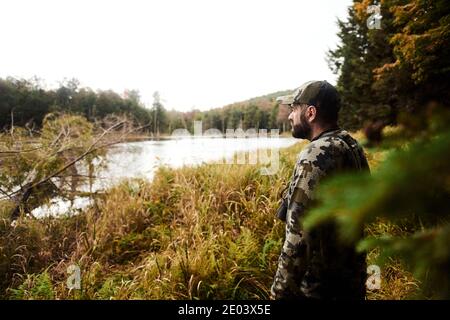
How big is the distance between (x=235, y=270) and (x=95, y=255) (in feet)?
7.36

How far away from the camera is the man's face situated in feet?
7.29

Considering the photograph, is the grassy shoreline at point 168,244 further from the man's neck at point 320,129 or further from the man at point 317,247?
the man's neck at point 320,129

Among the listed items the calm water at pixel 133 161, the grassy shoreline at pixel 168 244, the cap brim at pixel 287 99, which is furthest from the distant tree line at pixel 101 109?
the cap brim at pixel 287 99

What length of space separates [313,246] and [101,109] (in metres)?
27.0

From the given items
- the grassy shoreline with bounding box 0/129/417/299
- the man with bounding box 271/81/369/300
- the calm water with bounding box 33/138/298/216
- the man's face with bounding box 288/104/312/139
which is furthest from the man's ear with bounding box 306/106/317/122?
the calm water with bounding box 33/138/298/216

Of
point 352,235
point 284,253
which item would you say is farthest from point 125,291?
point 352,235

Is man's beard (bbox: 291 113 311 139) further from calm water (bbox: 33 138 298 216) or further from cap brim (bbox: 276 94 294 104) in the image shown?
calm water (bbox: 33 138 298 216)

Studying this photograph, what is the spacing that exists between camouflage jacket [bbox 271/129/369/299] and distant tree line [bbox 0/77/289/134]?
220 inches

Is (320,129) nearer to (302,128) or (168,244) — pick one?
(302,128)

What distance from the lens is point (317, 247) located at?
1.93 m

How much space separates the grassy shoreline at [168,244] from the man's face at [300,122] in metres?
1.46

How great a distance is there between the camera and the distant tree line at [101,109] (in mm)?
9484

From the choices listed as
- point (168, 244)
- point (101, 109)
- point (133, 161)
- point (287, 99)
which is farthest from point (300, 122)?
point (101, 109)
